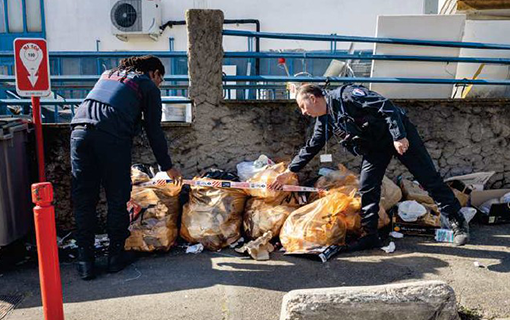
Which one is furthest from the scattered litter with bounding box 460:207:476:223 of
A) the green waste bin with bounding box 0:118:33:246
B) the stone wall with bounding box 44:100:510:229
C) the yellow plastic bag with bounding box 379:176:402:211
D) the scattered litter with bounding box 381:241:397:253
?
the green waste bin with bounding box 0:118:33:246

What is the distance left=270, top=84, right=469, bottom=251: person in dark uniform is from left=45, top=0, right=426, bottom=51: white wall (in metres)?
7.86

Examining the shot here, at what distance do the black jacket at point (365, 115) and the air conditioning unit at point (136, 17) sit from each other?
8898 millimetres

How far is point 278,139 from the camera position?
4.79 metres

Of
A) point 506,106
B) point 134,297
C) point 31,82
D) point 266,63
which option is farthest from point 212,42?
point 266,63

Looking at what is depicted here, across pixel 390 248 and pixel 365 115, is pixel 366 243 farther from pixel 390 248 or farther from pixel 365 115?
pixel 365 115

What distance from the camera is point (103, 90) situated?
354 centimetres

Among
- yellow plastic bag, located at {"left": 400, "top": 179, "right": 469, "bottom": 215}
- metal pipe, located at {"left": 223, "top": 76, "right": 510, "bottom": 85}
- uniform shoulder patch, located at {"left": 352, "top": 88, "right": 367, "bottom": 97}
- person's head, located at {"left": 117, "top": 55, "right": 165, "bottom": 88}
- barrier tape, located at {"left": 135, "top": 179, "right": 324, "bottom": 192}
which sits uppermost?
person's head, located at {"left": 117, "top": 55, "right": 165, "bottom": 88}

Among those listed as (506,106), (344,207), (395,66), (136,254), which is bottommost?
(136,254)

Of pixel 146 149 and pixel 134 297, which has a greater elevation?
pixel 146 149

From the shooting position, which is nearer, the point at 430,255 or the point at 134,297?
the point at 134,297

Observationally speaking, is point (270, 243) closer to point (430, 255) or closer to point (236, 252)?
point (236, 252)

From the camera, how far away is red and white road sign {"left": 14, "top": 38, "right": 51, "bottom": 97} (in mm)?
3754

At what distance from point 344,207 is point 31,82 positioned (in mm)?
2919

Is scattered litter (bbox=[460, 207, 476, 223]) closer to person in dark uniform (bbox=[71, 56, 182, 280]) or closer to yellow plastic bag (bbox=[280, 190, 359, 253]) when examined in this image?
yellow plastic bag (bbox=[280, 190, 359, 253])
